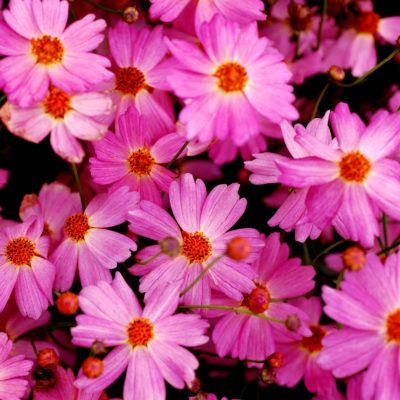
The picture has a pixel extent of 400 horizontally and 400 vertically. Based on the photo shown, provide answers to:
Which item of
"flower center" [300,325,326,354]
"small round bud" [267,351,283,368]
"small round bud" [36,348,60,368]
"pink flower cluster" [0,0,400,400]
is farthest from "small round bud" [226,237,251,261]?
"flower center" [300,325,326,354]

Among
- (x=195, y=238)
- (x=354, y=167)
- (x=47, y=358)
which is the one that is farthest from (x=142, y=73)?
(x=47, y=358)

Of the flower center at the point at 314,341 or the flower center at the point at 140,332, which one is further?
the flower center at the point at 314,341

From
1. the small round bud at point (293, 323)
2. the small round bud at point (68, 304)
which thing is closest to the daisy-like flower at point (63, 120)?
the small round bud at point (68, 304)

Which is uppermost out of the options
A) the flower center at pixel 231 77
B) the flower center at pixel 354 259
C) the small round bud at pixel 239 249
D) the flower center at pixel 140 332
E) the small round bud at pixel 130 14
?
the small round bud at pixel 130 14

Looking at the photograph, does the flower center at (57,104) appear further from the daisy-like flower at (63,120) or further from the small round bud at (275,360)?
the small round bud at (275,360)

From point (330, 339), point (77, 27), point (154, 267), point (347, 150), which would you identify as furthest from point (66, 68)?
point (330, 339)

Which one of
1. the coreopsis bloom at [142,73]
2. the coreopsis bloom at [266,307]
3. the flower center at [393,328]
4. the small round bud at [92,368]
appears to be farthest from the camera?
the coreopsis bloom at [142,73]
